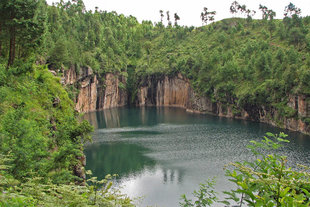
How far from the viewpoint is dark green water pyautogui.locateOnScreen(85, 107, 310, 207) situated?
2944cm

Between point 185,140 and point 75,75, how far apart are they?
1788 inches

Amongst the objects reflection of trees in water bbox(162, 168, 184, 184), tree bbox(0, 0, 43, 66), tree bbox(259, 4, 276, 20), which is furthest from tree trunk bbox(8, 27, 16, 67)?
tree bbox(259, 4, 276, 20)

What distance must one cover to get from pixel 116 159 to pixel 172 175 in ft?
31.2

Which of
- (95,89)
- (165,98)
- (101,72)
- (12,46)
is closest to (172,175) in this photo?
(12,46)

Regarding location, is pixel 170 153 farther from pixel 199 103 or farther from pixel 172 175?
pixel 199 103

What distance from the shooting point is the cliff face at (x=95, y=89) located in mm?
81250

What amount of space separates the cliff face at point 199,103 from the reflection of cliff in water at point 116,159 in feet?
97.3

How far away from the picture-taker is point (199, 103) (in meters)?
84.4

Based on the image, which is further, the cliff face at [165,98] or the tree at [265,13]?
the tree at [265,13]

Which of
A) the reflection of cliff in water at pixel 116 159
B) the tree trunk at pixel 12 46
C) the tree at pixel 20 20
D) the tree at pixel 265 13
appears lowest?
the reflection of cliff in water at pixel 116 159

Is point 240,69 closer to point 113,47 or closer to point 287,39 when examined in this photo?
point 287,39

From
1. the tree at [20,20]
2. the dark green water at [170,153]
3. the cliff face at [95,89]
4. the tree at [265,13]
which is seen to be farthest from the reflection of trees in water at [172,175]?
the tree at [265,13]

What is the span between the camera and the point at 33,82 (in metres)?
27.2

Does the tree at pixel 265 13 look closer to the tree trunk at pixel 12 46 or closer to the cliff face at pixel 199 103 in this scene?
the cliff face at pixel 199 103
